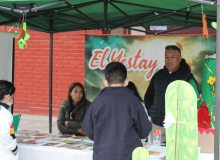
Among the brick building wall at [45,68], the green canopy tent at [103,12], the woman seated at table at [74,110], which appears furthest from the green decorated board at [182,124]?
the brick building wall at [45,68]

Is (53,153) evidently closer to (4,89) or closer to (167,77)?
(4,89)

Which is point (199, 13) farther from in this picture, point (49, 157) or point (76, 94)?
point (49, 157)

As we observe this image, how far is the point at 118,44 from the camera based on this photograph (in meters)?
4.60

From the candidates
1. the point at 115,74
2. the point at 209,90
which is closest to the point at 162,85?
the point at 209,90

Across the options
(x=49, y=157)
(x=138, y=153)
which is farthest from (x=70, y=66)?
(x=138, y=153)

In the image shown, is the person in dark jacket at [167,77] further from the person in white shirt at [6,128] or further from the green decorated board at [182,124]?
the green decorated board at [182,124]

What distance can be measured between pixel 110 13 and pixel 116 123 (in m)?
2.39

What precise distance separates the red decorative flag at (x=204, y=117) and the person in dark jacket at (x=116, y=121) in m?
0.61

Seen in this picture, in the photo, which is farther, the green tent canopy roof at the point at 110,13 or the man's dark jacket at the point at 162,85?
the man's dark jacket at the point at 162,85

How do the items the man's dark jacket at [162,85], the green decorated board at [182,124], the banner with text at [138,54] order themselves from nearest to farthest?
the green decorated board at [182,124]
the man's dark jacket at [162,85]
the banner with text at [138,54]

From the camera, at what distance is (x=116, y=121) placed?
5.54 feet

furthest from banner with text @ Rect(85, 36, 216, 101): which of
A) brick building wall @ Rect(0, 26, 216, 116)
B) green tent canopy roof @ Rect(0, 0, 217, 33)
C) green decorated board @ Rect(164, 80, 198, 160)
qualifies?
green decorated board @ Rect(164, 80, 198, 160)

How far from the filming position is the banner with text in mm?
4336

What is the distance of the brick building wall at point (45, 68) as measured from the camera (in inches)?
247
